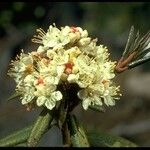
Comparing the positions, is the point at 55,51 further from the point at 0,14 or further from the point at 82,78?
the point at 0,14

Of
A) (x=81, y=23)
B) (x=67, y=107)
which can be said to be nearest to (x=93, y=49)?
(x=67, y=107)

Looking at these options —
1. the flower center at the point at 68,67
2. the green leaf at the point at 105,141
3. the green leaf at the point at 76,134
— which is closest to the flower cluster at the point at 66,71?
the flower center at the point at 68,67

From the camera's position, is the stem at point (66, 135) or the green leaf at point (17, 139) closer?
the stem at point (66, 135)

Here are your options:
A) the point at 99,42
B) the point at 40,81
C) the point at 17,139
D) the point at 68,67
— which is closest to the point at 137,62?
the point at 68,67

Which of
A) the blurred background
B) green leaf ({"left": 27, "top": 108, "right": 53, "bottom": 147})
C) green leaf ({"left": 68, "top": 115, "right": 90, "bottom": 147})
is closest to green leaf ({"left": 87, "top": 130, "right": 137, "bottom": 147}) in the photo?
green leaf ({"left": 68, "top": 115, "right": 90, "bottom": 147})

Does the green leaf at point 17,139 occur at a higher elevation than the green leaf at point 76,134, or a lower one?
higher

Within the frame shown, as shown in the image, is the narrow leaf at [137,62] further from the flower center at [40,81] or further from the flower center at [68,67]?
the flower center at [40,81]

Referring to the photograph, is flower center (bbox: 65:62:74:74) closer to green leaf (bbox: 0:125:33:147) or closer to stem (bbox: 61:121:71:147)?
stem (bbox: 61:121:71:147)
